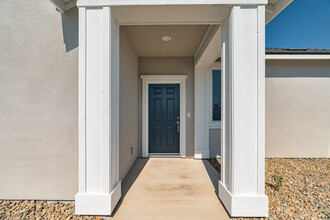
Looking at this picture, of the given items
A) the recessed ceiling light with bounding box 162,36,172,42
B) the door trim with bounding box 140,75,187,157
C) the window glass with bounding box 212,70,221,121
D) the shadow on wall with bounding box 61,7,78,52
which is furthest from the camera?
the window glass with bounding box 212,70,221,121

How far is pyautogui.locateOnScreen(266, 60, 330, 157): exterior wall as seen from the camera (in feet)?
12.4

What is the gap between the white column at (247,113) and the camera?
1.66 meters

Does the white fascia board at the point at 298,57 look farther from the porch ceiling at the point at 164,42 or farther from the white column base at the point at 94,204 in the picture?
the white column base at the point at 94,204

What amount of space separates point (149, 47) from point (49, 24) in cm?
183

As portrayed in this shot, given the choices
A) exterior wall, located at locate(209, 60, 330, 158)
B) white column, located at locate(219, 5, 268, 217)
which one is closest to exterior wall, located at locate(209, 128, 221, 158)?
exterior wall, located at locate(209, 60, 330, 158)

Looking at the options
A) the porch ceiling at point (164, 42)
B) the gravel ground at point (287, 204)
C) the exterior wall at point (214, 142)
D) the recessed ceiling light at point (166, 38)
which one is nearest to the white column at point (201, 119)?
the exterior wall at point (214, 142)

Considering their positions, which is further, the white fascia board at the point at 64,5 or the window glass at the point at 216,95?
the window glass at the point at 216,95

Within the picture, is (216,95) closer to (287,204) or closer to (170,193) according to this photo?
(287,204)

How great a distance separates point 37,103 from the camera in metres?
1.97

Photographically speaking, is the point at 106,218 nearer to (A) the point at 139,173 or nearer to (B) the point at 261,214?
(A) the point at 139,173

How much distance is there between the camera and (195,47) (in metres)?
3.38

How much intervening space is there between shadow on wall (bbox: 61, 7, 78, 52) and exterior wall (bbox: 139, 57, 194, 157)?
6.91 ft

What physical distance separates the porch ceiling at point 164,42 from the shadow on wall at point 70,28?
2.90 feet

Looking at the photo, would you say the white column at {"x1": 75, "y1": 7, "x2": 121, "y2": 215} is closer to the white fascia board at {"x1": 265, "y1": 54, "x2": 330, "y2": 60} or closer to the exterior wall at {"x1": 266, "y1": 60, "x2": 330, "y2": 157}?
the white fascia board at {"x1": 265, "y1": 54, "x2": 330, "y2": 60}
